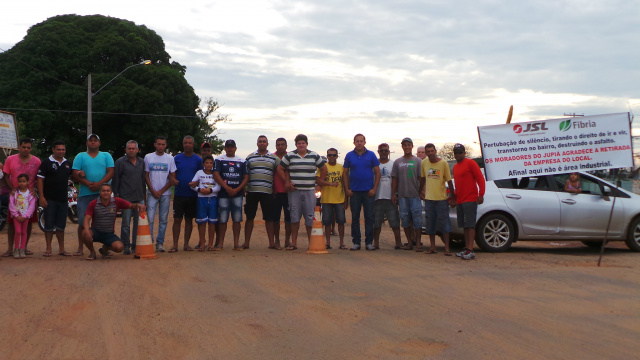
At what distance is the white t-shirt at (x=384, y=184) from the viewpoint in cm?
1231

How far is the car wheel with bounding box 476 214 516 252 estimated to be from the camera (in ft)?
40.0

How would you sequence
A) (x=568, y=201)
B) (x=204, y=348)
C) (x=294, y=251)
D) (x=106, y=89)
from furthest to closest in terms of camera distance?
(x=106, y=89)
(x=568, y=201)
(x=294, y=251)
(x=204, y=348)

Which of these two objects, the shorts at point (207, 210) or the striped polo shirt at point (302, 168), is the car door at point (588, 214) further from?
the shorts at point (207, 210)

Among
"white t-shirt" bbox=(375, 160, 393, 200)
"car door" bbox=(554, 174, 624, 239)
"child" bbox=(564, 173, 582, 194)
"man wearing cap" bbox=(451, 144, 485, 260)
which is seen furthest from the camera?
"child" bbox=(564, 173, 582, 194)

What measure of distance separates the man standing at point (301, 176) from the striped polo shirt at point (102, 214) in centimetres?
286

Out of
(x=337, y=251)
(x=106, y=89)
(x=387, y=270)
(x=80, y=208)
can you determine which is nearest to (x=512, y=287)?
(x=387, y=270)

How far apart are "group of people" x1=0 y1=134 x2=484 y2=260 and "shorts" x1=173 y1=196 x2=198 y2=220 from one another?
0.02 meters

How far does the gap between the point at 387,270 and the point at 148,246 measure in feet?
13.0

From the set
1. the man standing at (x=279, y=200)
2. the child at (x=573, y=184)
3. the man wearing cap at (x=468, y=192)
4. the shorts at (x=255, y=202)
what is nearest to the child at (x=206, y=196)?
the shorts at (x=255, y=202)

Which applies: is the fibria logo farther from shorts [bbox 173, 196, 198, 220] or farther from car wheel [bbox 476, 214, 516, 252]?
shorts [bbox 173, 196, 198, 220]

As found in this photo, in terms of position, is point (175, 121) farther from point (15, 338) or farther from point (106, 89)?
point (15, 338)

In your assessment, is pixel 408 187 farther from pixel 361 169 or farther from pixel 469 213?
pixel 469 213

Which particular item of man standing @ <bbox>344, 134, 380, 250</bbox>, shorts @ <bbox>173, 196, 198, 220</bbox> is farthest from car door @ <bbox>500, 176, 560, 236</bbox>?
shorts @ <bbox>173, 196, 198, 220</bbox>

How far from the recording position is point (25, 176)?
1085cm
